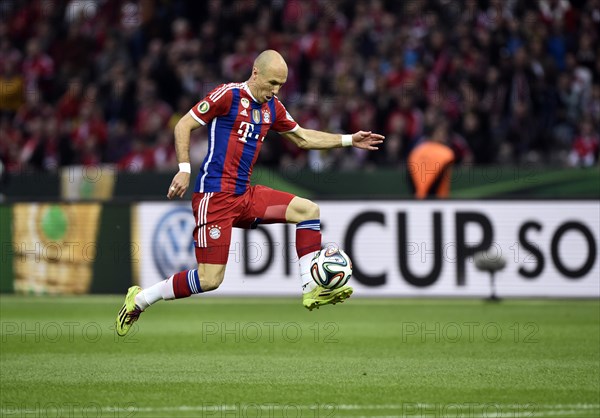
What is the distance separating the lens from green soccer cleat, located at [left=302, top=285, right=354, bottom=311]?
8586 millimetres

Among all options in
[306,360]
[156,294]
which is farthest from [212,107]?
[306,360]

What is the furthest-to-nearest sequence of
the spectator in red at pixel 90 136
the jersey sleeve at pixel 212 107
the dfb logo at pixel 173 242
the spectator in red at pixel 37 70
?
1. the spectator in red at pixel 37 70
2. the spectator in red at pixel 90 136
3. the dfb logo at pixel 173 242
4. the jersey sleeve at pixel 212 107

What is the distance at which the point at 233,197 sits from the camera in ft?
28.3

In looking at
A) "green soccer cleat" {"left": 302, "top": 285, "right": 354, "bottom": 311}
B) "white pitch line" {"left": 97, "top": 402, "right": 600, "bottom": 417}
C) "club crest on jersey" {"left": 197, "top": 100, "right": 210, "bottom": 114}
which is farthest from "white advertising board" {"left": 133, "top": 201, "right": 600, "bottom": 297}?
"white pitch line" {"left": 97, "top": 402, "right": 600, "bottom": 417}

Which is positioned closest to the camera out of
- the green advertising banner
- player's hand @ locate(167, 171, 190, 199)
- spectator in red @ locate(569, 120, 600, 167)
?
player's hand @ locate(167, 171, 190, 199)

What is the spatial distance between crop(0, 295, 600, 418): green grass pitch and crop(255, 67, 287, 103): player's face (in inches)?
83.7

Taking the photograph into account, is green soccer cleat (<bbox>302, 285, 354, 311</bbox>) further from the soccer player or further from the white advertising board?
the white advertising board

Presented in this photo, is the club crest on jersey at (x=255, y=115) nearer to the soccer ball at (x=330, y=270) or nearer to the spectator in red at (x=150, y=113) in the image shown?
the soccer ball at (x=330, y=270)

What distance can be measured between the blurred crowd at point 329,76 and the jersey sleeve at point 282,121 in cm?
843

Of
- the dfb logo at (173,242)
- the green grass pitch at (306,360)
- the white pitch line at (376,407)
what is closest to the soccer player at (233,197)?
the green grass pitch at (306,360)

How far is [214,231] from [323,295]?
0.97m

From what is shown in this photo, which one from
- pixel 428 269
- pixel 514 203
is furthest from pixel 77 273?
pixel 514 203

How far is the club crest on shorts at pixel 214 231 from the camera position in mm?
8502

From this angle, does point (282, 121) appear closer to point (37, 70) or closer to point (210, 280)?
point (210, 280)
